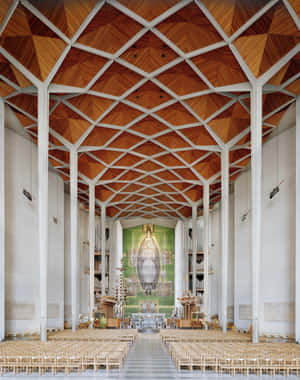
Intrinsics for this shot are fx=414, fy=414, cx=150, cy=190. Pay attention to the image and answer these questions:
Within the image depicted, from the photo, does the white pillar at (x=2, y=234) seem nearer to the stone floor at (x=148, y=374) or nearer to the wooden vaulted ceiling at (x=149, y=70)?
the wooden vaulted ceiling at (x=149, y=70)

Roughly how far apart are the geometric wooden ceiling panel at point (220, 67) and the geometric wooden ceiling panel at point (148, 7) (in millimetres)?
2822

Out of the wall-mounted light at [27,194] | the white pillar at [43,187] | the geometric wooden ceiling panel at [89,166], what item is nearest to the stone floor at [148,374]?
the white pillar at [43,187]

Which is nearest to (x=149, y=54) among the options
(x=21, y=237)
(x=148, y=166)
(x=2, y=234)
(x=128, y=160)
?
(x=2, y=234)

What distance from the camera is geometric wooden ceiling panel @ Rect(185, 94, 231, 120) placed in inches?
782

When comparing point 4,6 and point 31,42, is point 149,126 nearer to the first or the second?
point 31,42

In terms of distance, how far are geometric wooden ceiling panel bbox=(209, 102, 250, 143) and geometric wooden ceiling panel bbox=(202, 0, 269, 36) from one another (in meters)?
5.78

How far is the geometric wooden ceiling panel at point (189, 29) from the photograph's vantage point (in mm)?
14727

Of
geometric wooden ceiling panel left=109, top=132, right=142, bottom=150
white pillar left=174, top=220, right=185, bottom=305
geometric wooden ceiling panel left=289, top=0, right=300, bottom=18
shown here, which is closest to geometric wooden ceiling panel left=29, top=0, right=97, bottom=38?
geometric wooden ceiling panel left=289, top=0, right=300, bottom=18

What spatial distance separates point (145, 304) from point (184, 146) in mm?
25096

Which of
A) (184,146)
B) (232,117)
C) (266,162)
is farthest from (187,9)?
(184,146)

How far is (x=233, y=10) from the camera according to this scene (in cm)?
1410

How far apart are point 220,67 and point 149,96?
460 cm

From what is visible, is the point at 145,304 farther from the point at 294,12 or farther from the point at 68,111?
the point at 294,12

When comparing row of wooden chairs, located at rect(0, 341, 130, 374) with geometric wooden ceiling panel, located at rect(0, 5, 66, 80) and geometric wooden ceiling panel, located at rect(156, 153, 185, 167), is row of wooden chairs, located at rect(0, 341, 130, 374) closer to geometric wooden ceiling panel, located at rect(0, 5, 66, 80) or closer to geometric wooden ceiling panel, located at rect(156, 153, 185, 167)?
geometric wooden ceiling panel, located at rect(0, 5, 66, 80)
